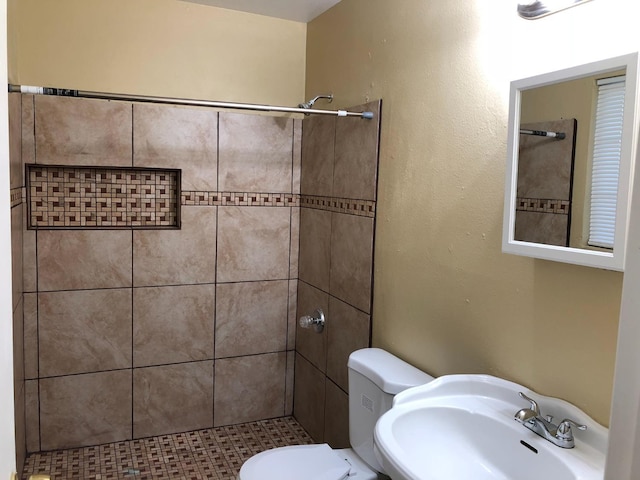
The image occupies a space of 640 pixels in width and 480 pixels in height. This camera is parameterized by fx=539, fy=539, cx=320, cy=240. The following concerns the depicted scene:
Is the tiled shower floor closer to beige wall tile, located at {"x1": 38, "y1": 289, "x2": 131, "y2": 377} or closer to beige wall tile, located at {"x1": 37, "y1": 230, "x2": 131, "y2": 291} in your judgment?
beige wall tile, located at {"x1": 38, "y1": 289, "x2": 131, "y2": 377}

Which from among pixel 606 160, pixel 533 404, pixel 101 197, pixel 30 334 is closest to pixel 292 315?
pixel 101 197

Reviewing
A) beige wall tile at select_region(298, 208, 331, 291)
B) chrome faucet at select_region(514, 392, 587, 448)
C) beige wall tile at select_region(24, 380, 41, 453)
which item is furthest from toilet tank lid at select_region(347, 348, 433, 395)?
beige wall tile at select_region(24, 380, 41, 453)

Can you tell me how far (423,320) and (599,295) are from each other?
78 cm

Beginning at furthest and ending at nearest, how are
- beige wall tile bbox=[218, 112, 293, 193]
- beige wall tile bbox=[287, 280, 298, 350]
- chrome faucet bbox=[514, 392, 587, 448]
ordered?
1. beige wall tile bbox=[287, 280, 298, 350]
2. beige wall tile bbox=[218, 112, 293, 193]
3. chrome faucet bbox=[514, 392, 587, 448]

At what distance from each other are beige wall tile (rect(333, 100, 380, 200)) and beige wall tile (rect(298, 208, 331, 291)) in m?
0.23

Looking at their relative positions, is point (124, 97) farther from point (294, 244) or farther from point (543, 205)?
point (543, 205)

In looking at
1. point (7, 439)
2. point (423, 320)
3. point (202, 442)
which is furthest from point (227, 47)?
point (7, 439)

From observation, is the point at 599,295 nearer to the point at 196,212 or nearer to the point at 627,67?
the point at 627,67

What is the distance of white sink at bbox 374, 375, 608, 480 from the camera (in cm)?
131

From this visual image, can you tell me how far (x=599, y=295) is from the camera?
1364 mm

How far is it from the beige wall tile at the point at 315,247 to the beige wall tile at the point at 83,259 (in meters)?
0.94

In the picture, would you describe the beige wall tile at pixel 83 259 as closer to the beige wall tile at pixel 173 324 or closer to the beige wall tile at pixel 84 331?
the beige wall tile at pixel 84 331

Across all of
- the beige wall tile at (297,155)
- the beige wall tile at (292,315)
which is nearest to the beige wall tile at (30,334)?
the beige wall tile at (292,315)

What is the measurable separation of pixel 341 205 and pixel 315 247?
390mm
